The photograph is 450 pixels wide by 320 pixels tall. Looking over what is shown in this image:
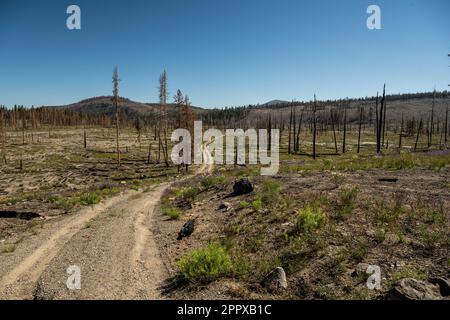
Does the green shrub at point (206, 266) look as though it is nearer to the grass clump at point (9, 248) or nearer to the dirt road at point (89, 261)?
the dirt road at point (89, 261)

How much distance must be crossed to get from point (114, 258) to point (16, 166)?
2051 inches

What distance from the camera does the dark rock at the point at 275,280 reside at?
339 inches

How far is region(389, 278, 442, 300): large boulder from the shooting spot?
6.64m

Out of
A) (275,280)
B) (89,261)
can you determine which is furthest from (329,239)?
(89,261)

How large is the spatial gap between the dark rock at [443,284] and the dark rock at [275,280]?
3.58 m

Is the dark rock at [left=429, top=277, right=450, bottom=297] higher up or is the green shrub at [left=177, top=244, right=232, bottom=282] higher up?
the dark rock at [left=429, top=277, right=450, bottom=297]

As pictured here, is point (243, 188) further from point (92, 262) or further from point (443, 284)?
point (443, 284)

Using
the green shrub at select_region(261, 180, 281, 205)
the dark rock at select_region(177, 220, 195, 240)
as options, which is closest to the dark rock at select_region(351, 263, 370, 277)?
the green shrub at select_region(261, 180, 281, 205)

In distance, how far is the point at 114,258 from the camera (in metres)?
11.9

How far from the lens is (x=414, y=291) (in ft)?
22.1

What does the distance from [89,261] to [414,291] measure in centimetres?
1057

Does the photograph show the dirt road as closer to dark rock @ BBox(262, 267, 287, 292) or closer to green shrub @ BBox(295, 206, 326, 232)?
dark rock @ BBox(262, 267, 287, 292)

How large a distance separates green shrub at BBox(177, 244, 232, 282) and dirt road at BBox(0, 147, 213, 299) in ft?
3.10

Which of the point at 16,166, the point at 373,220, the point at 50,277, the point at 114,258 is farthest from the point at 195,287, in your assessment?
the point at 16,166
